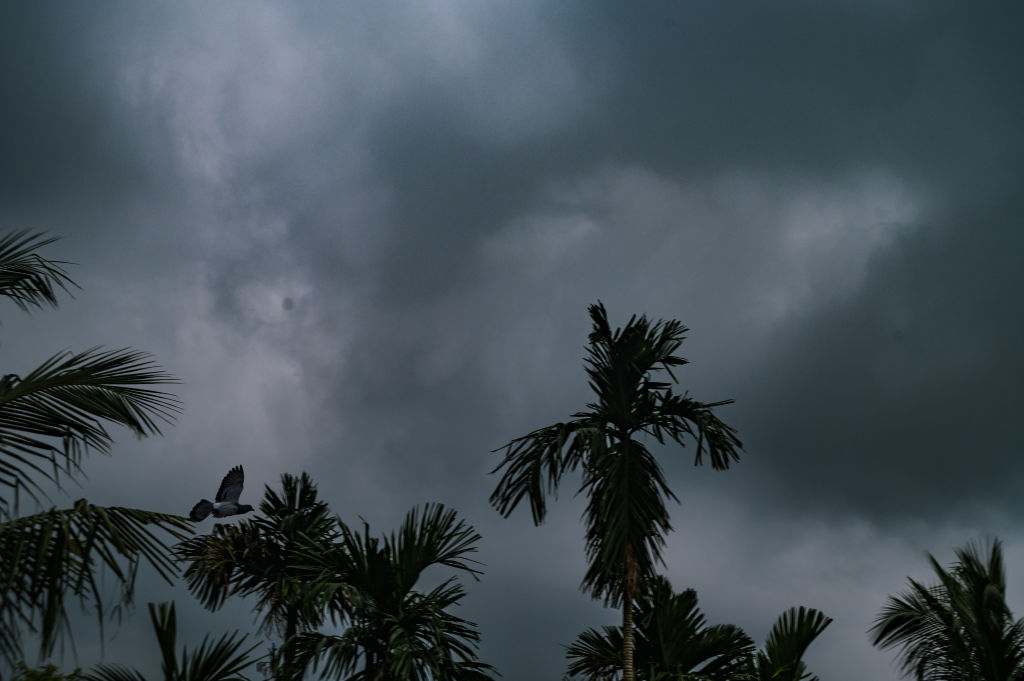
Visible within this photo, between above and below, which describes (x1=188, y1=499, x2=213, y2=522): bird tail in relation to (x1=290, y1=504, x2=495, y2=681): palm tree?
above

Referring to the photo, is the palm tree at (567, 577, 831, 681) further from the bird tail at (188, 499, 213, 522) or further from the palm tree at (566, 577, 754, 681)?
the bird tail at (188, 499, 213, 522)

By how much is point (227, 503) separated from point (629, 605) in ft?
26.6

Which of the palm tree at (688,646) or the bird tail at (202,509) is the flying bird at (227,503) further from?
the palm tree at (688,646)

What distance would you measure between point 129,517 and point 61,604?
0.67 m

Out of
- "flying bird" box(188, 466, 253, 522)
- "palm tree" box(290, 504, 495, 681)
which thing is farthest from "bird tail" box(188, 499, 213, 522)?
"palm tree" box(290, 504, 495, 681)

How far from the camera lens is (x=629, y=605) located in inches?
400

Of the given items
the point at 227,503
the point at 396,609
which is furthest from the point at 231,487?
the point at 396,609

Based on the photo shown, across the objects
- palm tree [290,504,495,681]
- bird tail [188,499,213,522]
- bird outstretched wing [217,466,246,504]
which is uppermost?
bird outstretched wing [217,466,246,504]

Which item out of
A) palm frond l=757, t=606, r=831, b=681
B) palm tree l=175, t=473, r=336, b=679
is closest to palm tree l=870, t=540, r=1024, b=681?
palm frond l=757, t=606, r=831, b=681

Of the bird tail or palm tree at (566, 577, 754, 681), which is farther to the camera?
the bird tail

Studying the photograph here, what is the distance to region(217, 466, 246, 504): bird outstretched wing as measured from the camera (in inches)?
606

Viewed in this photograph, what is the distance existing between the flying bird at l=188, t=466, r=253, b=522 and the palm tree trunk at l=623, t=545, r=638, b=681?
25.6 ft

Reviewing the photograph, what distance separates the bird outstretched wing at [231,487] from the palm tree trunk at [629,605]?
318 inches

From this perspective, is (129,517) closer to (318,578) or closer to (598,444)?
(318,578)
